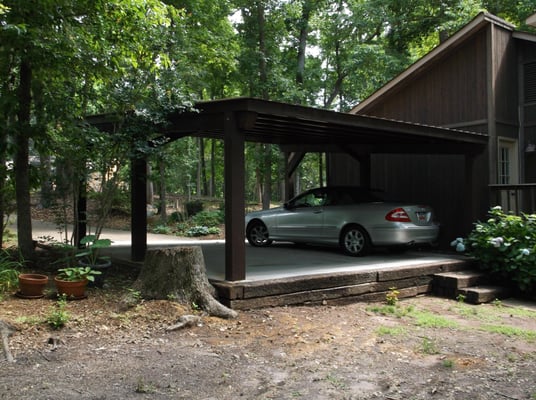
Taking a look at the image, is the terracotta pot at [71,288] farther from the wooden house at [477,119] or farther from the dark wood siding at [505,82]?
the dark wood siding at [505,82]

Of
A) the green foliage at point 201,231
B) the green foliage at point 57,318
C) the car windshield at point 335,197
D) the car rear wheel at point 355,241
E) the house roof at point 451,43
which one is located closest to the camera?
the green foliage at point 57,318

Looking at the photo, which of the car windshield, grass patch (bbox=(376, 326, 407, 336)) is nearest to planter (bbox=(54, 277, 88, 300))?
grass patch (bbox=(376, 326, 407, 336))

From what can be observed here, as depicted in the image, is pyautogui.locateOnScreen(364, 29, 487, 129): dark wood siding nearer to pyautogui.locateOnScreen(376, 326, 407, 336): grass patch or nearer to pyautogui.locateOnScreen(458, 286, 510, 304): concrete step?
pyautogui.locateOnScreen(458, 286, 510, 304): concrete step

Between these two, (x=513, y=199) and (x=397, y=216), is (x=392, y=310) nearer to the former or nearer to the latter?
(x=397, y=216)

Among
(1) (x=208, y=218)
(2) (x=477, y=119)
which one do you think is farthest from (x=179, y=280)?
(1) (x=208, y=218)

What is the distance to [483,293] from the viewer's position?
328 inches

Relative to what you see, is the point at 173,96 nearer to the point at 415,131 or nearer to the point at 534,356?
the point at 415,131

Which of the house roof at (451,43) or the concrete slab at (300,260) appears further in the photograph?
the house roof at (451,43)

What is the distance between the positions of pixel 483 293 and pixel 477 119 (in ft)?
16.0

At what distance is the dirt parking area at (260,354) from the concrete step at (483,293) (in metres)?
1.22

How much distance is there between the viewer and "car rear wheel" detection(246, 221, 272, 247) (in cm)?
1206

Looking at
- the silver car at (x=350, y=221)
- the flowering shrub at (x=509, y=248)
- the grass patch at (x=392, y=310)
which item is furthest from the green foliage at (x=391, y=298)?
the flowering shrub at (x=509, y=248)

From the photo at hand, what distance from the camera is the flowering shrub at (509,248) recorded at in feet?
28.2

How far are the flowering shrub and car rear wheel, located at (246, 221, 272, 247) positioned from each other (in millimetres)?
4702
